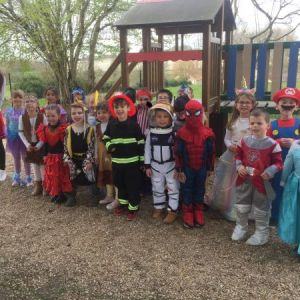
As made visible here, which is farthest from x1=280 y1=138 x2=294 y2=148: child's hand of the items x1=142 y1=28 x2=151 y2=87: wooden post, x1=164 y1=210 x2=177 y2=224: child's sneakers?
x1=142 y1=28 x2=151 y2=87: wooden post

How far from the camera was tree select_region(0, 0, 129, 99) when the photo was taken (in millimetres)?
8383

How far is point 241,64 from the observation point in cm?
580

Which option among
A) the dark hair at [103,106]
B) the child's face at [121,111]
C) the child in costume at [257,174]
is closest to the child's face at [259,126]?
the child in costume at [257,174]

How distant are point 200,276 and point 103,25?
26.9 feet

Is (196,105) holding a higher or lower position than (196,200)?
higher

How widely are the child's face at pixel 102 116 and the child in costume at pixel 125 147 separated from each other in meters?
0.27

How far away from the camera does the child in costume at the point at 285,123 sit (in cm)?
350

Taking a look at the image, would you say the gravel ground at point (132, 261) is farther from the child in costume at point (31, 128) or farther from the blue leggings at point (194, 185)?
the child in costume at point (31, 128)

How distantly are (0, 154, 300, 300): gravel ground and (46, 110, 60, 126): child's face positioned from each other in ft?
3.94

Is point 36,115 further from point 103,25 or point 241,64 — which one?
point 103,25

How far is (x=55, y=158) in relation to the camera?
15.2ft

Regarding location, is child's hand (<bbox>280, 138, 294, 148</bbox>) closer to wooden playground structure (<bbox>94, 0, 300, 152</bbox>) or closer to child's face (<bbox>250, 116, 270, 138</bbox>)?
child's face (<bbox>250, 116, 270, 138</bbox>)

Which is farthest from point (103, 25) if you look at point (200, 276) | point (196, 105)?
point (200, 276)

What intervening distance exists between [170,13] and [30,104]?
2407 mm
